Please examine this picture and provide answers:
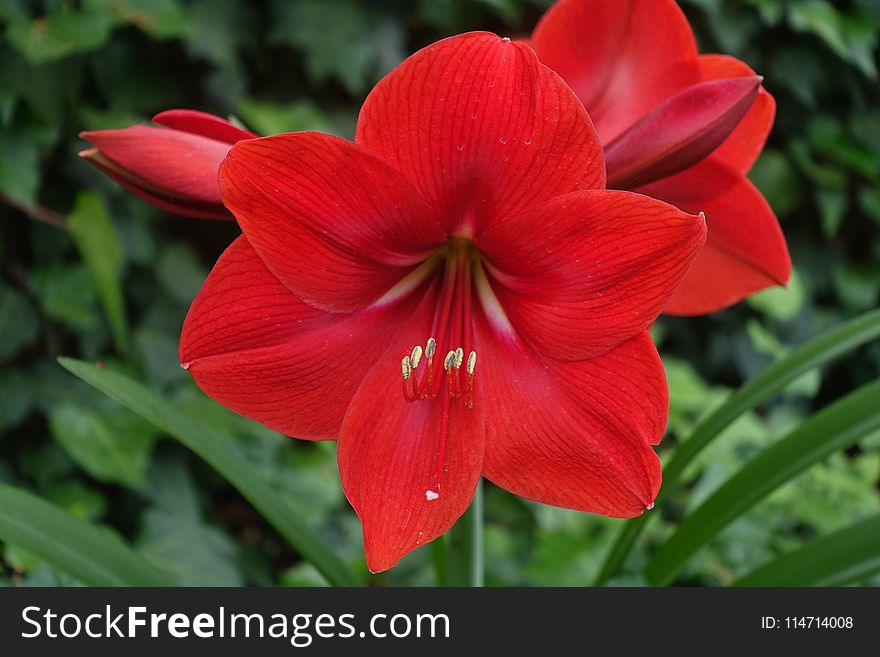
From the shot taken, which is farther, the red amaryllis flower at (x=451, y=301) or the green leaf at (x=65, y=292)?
the green leaf at (x=65, y=292)

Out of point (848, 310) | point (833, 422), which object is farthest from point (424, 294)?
point (848, 310)

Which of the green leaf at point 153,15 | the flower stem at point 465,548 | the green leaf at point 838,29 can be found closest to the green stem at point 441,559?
the flower stem at point 465,548

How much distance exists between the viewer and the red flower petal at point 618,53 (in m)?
0.78

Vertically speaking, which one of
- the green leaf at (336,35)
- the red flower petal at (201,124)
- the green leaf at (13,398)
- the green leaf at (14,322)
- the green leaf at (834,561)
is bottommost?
the green leaf at (834,561)

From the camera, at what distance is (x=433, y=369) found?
0.65 meters

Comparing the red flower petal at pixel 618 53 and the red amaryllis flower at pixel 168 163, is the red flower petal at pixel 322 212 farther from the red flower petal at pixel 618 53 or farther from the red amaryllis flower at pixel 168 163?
the red flower petal at pixel 618 53

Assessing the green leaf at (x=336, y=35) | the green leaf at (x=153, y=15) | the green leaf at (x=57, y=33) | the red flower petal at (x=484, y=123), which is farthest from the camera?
the green leaf at (x=336, y=35)

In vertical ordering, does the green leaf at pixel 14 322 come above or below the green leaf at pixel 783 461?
above

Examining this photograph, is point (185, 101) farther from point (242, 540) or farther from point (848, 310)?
point (848, 310)

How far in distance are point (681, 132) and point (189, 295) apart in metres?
1.08

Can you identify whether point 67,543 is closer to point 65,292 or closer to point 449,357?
point 449,357

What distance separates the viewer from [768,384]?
2.58 ft

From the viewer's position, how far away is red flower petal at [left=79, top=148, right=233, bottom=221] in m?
0.66

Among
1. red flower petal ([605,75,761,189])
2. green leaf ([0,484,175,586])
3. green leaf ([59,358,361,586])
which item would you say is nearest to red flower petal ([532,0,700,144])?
red flower petal ([605,75,761,189])
